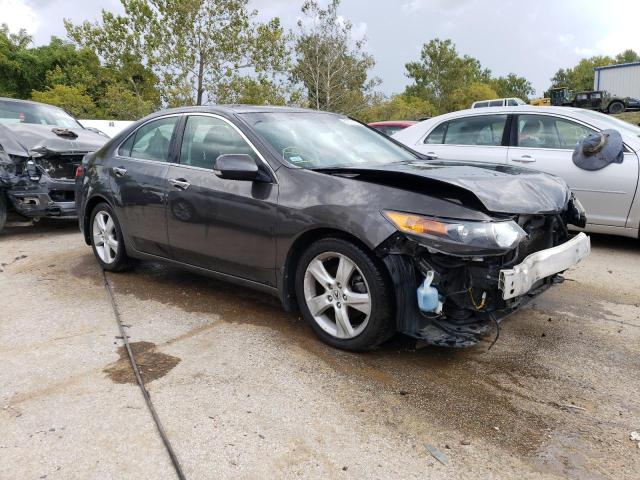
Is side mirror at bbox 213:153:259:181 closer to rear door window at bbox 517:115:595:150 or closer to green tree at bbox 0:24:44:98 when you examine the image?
rear door window at bbox 517:115:595:150

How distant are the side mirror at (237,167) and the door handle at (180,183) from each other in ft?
2.18

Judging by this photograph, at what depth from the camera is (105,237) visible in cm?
538

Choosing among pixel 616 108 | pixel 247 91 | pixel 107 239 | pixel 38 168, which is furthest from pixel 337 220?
pixel 616 108

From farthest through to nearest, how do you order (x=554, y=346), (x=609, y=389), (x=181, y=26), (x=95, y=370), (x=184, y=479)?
(x=181, y=26) → (x=554, y=346) → (x=95, y=370) → (x=609, y=389) → (x=184, y=479)

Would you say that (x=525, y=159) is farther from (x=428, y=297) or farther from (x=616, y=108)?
(x=616, y=108)

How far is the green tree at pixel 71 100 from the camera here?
24656 millimetres

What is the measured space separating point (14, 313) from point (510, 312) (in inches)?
145

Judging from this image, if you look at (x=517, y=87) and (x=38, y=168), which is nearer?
(x=38, y=168)

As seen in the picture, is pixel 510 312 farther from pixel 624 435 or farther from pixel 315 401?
pixel 315 401

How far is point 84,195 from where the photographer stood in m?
5.52

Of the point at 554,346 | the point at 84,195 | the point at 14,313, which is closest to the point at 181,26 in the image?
the point at 84,195

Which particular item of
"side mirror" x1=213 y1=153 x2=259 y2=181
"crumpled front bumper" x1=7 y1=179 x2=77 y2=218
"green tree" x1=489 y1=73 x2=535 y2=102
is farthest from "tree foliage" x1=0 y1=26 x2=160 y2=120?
"green tree" x1=489 y1=73 x2=535 y2=102

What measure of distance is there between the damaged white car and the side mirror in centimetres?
434

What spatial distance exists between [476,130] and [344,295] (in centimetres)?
421
